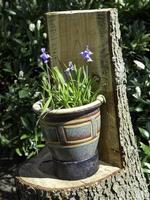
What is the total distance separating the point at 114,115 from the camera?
2.96 metres

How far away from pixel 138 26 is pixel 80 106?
53.2 inches

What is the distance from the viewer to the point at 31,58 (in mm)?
3980

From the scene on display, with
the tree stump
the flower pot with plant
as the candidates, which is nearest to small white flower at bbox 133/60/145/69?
the tree stump

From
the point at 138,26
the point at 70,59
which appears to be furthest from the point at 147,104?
the point at 70,59

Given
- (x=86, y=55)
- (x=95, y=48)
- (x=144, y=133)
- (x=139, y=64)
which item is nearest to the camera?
(x=86, y=55)

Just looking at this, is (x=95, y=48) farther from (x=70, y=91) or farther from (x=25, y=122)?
(x=25, y=122)

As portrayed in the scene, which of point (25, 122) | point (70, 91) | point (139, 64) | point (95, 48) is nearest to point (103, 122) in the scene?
point (70, 91)

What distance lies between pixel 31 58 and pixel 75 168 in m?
1.35

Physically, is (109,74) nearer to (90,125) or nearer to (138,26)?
(90,125)

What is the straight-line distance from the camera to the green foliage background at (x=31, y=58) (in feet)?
12.4

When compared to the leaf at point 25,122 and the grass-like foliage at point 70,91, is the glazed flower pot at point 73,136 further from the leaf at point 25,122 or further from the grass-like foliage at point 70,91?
the leaf at point 25,122

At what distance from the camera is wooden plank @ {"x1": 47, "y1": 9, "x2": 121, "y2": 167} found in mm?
2891

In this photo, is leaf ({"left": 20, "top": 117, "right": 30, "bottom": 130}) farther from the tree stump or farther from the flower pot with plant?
the flower pot with plant

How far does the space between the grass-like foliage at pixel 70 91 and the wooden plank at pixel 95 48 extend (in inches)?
3.1
